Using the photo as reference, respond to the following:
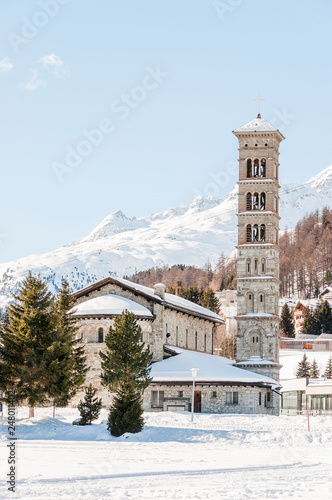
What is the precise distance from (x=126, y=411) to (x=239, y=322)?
118ft

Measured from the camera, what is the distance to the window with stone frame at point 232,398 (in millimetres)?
59250

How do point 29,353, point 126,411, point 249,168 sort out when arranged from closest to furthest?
point 126,411 → point 29,353 → point 249,168

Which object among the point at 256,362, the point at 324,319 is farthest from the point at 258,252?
the point at 324,319

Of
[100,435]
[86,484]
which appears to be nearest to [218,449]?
[100,435]

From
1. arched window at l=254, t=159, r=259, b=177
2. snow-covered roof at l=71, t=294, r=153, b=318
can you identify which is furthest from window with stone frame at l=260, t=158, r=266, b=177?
snow-covered roof at l=71, t=294, r=153, b=318

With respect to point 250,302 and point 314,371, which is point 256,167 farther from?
point 314,371

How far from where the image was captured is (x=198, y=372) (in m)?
59.0

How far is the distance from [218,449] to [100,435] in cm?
651

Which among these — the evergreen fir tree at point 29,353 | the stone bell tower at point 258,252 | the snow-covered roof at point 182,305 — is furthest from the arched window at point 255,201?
the evergreen fir tree at point 29,353

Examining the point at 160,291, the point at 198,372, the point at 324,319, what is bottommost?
the point at 198,372

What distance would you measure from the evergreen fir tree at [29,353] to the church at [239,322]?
1240 centimetres

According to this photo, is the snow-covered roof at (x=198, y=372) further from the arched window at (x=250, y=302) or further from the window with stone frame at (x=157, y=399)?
the arched window at (x=250, y=302)

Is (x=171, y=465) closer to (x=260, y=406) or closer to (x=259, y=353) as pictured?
(x=260, y=406)

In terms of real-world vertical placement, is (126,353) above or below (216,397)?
above
